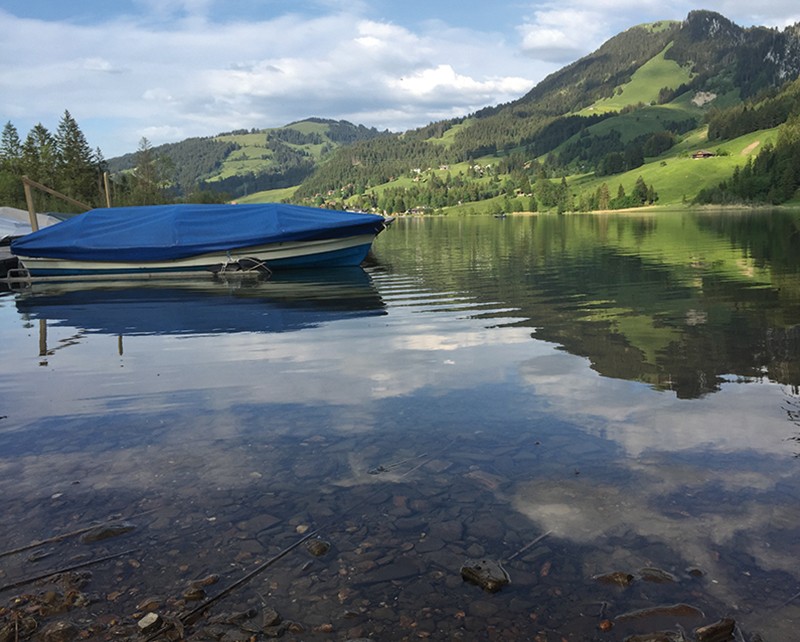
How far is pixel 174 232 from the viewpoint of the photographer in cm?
3172

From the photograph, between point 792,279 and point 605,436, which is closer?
point 605,436

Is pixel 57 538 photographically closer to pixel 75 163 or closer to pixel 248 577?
pixel 248 577

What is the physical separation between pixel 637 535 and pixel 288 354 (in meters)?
9.47

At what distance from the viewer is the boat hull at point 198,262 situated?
105ft

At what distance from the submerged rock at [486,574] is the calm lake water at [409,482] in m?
0.06

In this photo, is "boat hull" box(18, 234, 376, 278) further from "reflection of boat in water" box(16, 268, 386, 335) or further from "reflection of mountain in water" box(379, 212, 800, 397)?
"reflection of mountain in water" box(379, 212, 800, 397)

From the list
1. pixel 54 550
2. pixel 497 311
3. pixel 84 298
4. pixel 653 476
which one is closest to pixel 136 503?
pixel 54 550

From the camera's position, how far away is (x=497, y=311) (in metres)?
19.0

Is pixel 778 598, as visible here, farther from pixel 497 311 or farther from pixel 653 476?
pixel 497 311

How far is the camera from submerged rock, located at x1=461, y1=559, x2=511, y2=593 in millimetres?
4773

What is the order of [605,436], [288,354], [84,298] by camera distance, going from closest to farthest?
[605,436], [288,354], [84,298]

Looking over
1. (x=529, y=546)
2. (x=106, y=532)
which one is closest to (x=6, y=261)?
(x=106, y=532)

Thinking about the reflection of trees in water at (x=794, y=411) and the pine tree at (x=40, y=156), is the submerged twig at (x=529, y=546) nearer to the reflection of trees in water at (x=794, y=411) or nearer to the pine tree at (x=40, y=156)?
the reflection of trees in water at (x=794, y=411)

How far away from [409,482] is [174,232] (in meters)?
28.5
